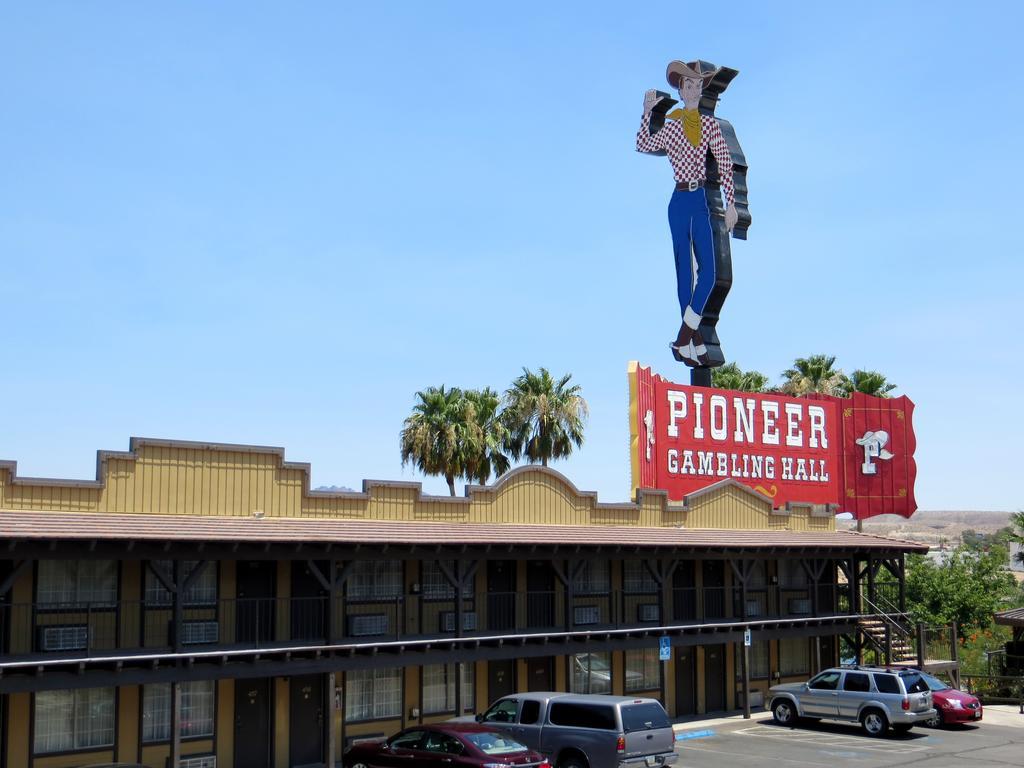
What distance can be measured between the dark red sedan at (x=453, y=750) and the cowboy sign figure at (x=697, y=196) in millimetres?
22362

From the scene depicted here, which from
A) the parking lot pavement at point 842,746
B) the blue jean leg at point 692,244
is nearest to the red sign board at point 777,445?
the blue jean leg at point 692,244

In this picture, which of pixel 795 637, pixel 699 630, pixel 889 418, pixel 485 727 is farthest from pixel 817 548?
pixel 485 727

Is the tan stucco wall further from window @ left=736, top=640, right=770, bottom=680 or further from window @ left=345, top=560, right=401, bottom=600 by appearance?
window @ left=736, top=640, right=770, bottom=680

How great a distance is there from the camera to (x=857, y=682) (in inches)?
1214

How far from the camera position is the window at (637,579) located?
33.8 meters

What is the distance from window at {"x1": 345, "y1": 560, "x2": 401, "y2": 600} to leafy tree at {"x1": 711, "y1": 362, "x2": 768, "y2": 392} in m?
29.4

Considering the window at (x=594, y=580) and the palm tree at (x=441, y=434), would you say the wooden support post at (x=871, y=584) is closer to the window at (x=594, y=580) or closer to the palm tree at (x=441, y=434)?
the window at (x=594, y=580)

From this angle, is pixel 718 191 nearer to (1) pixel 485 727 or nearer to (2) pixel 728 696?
(2) pixel 728 696

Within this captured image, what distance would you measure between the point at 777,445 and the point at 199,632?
23.6 meters

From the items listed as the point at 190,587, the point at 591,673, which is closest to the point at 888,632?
the point at 591,673

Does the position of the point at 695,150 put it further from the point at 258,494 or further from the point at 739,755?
the point at 258,494

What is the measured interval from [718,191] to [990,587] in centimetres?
3255

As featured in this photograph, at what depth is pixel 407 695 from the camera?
2873 cm

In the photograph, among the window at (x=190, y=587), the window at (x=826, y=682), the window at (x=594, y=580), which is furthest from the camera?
the window at (x=594, y=580)
